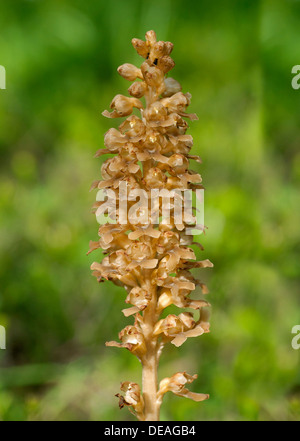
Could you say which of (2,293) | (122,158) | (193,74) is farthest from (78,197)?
(122,158)

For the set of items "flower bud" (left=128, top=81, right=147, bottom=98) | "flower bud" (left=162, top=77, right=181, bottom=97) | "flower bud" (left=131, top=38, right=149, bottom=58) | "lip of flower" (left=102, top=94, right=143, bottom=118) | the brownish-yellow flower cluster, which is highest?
"flower bud" (left=131, top=38, right=149, bottom=58)

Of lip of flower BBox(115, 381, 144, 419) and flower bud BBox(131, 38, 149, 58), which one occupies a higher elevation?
flower bud BBox(131, 38, 149, 58)

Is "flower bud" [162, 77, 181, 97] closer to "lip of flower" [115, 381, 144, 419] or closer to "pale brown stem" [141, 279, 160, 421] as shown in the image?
"pale brown stem" [141, 279, 160, 421]

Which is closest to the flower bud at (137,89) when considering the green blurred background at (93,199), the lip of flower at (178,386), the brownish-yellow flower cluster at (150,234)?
the brownish-yellow flower cluster at (150,234)

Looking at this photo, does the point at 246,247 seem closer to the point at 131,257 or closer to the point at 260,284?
the point at 260,284

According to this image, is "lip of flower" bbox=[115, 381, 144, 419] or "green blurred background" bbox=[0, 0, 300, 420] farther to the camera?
"green blurred background" bbox=[0, 0, 300, 420]

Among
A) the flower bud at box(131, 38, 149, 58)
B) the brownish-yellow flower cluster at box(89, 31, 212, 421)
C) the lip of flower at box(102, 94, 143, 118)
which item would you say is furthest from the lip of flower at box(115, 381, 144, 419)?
the flower bud at box(131, 38, 149, 58)

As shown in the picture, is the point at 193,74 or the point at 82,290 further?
the point at 193,74
